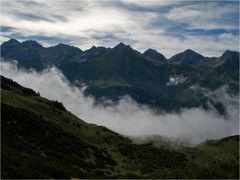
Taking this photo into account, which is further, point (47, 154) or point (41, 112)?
point (41, 112)

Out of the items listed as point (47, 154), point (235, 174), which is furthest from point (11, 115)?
point (235, 174)

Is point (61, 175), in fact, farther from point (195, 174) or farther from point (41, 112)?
point (41, 112)

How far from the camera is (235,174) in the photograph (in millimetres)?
68750

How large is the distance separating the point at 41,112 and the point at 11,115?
50859 mm

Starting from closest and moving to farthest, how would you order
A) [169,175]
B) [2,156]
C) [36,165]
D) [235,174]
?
[2,156]
[36,165]
[169,175]
[235,174]

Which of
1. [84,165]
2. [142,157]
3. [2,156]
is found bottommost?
[142,157]

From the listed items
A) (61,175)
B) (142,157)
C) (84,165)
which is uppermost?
(61,175)

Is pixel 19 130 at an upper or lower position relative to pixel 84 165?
upper

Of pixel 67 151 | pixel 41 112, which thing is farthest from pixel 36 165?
pixel 41 112

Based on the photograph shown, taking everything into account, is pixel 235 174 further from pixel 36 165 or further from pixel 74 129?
pixel 74 129

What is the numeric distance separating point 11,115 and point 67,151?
1479 centimetres

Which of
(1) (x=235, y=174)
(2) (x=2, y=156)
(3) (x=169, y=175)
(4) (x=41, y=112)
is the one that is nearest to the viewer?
(2) (x=2, y=156)

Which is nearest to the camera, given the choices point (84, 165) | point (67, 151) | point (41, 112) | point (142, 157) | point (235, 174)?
point (235, 174)

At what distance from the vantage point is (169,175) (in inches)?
2488
